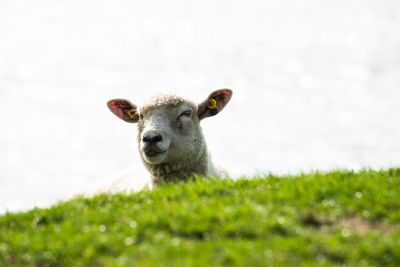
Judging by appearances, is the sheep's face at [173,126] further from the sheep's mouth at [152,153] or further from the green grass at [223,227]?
the green grass at [223,227]

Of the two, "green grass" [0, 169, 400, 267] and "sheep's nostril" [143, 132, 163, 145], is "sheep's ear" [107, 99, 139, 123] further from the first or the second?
"green grass" [0, 169, 400, 267]

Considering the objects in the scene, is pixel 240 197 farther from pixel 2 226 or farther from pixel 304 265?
pixel 2 226

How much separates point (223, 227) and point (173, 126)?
5602 mm

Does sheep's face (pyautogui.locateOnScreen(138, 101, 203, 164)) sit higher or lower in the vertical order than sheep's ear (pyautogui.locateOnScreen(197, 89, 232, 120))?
lower

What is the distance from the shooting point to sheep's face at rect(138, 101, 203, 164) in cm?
1463

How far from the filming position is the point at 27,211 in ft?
38.6

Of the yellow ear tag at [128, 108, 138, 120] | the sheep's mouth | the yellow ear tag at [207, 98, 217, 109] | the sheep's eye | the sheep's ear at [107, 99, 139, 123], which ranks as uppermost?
the sheep's ear at [107, 99, 139, 123]

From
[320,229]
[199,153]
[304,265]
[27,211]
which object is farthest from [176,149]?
[304,265]

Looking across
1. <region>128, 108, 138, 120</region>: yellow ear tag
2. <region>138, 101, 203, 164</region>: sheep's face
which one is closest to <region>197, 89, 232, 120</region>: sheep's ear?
<region>138, 101, 203, 164</region>: sheep's face

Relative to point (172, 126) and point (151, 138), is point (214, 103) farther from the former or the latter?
point (151, 138)

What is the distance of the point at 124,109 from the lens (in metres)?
16.7

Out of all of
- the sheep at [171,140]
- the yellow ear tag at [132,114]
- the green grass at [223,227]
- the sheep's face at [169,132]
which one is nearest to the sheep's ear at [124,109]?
the yellow ear tag at [132,114]

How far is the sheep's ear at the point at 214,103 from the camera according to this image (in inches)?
643

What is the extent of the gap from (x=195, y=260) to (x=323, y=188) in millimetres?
3007
